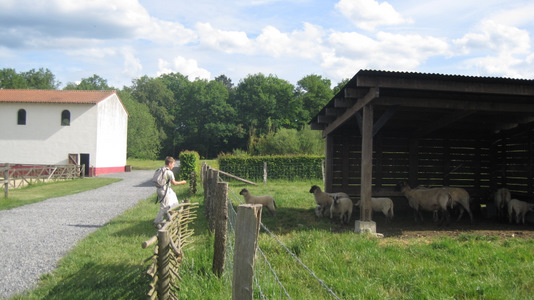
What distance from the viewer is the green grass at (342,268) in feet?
16.6

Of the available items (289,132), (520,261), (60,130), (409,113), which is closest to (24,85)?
(60,130)

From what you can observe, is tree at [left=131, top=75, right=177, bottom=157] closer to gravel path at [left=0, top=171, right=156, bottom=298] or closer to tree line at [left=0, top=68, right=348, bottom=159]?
tree line at [left=0, top=68, right=348, bottom=159]

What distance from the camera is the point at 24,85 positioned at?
241ft

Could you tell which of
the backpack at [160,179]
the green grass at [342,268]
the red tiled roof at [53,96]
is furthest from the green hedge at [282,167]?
the backpack at [160,179]

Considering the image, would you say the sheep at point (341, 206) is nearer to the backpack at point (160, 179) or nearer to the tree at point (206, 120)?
the backpack at point (160, 179)

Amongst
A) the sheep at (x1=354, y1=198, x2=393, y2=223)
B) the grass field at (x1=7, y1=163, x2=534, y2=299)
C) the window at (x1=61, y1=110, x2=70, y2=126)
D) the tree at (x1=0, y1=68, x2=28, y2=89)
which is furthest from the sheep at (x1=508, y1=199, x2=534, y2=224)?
the tree at (x1=0, y1=68, x2=28, y2=89)

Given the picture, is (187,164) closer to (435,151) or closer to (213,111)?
(435,151)

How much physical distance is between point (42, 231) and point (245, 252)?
8.36m

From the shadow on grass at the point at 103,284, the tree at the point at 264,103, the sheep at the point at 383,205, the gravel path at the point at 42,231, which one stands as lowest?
the gravel path at the point at 42,231

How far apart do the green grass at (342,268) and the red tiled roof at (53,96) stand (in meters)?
29.1

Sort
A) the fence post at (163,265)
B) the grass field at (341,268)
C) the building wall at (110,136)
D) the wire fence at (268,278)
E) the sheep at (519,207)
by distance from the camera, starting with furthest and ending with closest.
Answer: the building wall at (110,136) < the sheep at (519,207) < the grass field at (341,268) < the fence post at (163,265) < the wire fence at (268,278)

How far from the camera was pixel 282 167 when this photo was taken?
26281 millimetres

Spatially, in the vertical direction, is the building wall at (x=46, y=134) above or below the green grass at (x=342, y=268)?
above

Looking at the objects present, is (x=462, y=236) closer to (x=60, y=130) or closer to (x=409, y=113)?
(x=409, y=113)
